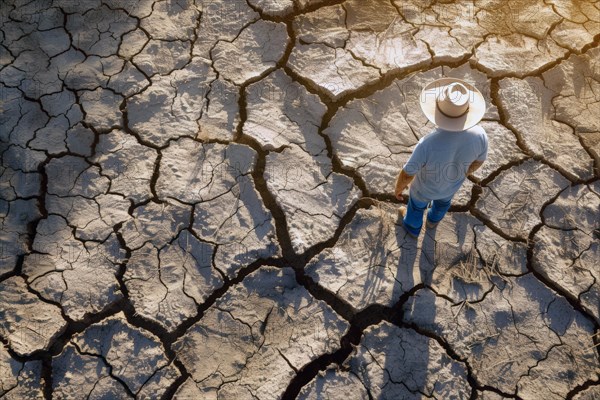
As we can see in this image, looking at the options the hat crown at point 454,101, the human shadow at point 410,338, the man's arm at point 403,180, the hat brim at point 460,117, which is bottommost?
the human shadow at point 410,338

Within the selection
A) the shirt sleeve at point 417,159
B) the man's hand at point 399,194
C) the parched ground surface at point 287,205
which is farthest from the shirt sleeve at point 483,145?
the parched ground surface at point 287,205

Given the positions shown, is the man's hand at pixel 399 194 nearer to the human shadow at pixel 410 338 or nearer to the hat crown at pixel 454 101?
the human shadow at pixel 410 338

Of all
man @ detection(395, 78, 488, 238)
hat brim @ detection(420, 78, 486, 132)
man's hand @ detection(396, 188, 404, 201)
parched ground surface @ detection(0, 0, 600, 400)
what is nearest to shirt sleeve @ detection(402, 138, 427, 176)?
man @ detection(395, 78, 488, 238)

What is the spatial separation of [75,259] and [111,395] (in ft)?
2.42

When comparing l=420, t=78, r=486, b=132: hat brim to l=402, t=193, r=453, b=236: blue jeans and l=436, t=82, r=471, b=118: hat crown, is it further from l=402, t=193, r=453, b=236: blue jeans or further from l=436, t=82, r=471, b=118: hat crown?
l=402, t=193, r=453, b=236: blue jeans

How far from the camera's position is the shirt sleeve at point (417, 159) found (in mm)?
2031

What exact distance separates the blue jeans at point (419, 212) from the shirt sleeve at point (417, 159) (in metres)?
0.25

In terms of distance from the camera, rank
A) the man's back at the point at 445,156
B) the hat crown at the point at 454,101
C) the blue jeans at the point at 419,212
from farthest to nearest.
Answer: the blue jeans at the point at 419,212, the man's back at the point at 445,156, the hat crown at the point at 454,101

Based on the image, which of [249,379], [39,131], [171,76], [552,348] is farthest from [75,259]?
[552,348]

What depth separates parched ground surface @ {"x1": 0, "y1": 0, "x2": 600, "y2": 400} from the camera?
2.25 metres

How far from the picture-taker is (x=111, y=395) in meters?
2.16

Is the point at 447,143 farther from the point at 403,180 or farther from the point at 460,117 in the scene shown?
the point at 403,180

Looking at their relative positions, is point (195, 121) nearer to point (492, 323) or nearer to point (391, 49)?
point (391, 49)

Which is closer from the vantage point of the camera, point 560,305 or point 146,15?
point 560,305
